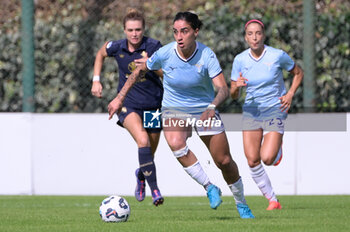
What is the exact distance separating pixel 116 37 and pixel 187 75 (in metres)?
5.10

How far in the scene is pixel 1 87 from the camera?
12914 millimetres

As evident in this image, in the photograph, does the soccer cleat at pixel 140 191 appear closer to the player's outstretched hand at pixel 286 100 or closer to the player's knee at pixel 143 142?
the player's knee at pixel 143 142

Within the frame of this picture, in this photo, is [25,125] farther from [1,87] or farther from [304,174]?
[304,174]

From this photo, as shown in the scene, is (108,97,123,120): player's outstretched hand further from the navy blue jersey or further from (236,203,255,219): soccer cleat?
the navy blue jersey

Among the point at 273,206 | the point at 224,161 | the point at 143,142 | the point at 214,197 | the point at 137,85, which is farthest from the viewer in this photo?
the point at 137,85

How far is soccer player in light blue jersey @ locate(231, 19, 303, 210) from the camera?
964cm

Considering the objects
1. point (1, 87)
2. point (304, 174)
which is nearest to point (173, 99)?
point (304, 174)

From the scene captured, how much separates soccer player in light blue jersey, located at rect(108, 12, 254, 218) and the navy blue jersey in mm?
1459

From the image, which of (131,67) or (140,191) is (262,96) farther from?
(140,191)

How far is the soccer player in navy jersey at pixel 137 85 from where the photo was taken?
9555mm

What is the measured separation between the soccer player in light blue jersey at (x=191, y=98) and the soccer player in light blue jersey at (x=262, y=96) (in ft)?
5.04

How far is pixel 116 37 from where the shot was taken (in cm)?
1291

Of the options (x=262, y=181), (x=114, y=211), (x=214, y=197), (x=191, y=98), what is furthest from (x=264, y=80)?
(x=114, y=211)

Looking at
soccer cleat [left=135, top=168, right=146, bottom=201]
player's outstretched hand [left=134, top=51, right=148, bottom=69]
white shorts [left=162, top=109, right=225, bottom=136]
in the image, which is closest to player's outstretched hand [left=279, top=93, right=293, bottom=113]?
white shorts [left=162, top=109, right=225, bottom=136]
